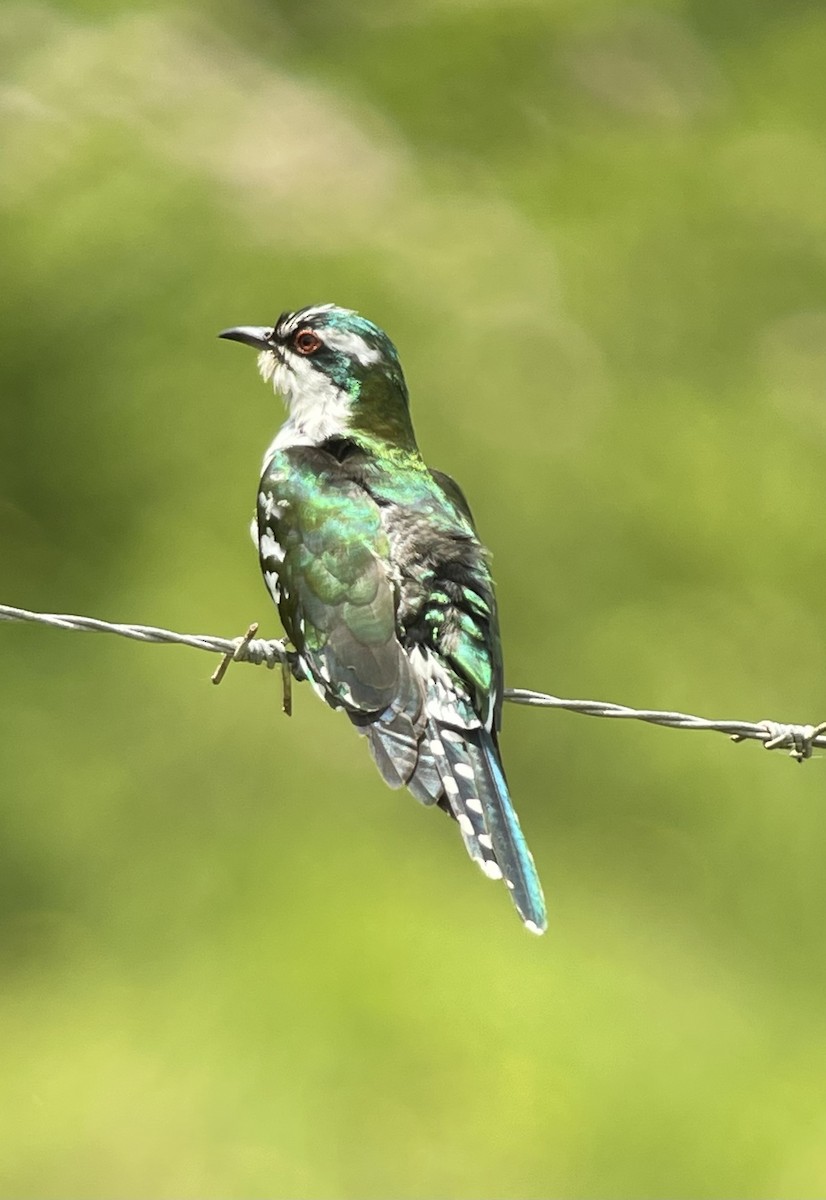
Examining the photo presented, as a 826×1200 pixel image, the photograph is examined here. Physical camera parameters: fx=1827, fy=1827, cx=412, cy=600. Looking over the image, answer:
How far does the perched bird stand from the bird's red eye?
824mm

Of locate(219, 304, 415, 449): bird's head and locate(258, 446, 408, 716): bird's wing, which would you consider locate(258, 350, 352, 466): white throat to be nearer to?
locate(219, 304, 415, 449): bird's head

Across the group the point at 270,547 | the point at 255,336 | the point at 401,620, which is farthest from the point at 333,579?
the point at 255,336

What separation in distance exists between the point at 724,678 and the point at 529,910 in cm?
878

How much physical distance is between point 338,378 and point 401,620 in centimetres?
183

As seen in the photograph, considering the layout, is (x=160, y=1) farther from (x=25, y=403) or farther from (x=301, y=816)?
(x=301, y=816)

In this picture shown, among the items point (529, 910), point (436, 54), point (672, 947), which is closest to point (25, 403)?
point (672, 947)

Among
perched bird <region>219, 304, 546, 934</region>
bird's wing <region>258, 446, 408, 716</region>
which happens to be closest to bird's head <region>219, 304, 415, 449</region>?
perched bird <region>219, 304, 546, 934</region>

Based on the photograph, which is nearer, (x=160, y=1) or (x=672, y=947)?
(x=672, y=947)

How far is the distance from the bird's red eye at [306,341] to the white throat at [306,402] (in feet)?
0.14

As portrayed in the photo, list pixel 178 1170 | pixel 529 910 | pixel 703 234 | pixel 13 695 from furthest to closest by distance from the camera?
pixel 703 234, pixel 13 695, pixel 178 1170, pixel 529 910

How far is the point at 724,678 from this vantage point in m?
14.7

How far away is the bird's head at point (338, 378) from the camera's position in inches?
326

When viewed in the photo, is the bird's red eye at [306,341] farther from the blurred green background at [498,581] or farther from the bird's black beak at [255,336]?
the blurred green background at [498,581]

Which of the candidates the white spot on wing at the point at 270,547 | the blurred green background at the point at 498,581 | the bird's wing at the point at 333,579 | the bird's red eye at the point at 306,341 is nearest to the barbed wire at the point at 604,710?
the bird's wing at the point at 333,579
